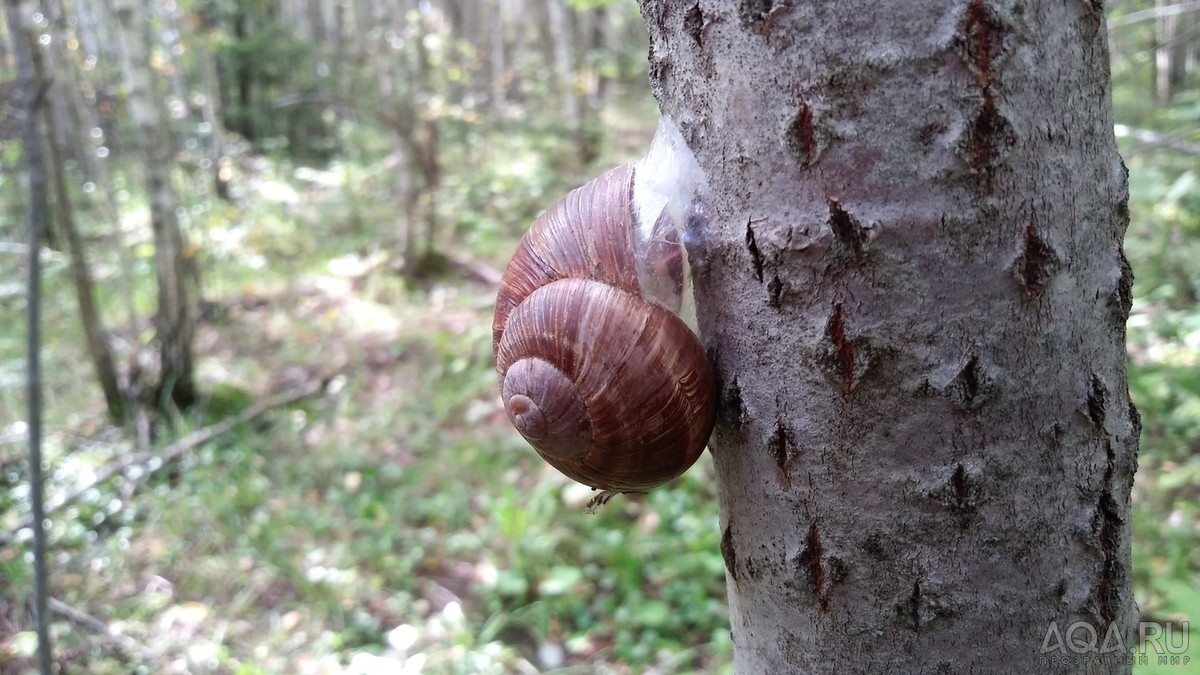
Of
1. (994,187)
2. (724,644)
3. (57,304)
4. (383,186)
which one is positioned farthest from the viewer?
(383,186)

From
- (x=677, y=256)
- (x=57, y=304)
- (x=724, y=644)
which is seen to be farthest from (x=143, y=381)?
(x=677, y=256)

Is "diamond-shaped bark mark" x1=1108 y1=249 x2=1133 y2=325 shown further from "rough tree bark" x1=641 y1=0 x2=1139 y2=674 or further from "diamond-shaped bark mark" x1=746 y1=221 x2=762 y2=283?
"diamond-shaped bark mark" x1=746 y1=221 x2=762 y2=283

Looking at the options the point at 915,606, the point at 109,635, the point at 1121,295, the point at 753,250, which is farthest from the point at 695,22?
the point at 109,635

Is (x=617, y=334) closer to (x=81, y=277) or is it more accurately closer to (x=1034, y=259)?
(x=1034, y=259)

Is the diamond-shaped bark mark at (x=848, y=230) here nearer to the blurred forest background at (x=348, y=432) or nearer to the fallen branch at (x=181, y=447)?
the blurred forest background at (x=348, y=432)

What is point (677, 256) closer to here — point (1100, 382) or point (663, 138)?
point (663, 138)

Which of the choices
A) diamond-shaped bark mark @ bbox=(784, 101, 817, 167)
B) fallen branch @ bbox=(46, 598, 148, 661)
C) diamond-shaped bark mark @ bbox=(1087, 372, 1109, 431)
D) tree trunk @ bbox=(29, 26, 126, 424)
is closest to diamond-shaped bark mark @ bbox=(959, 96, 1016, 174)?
diamond-shaped bark mark @ bbox=(784, 101, 817, 167)
